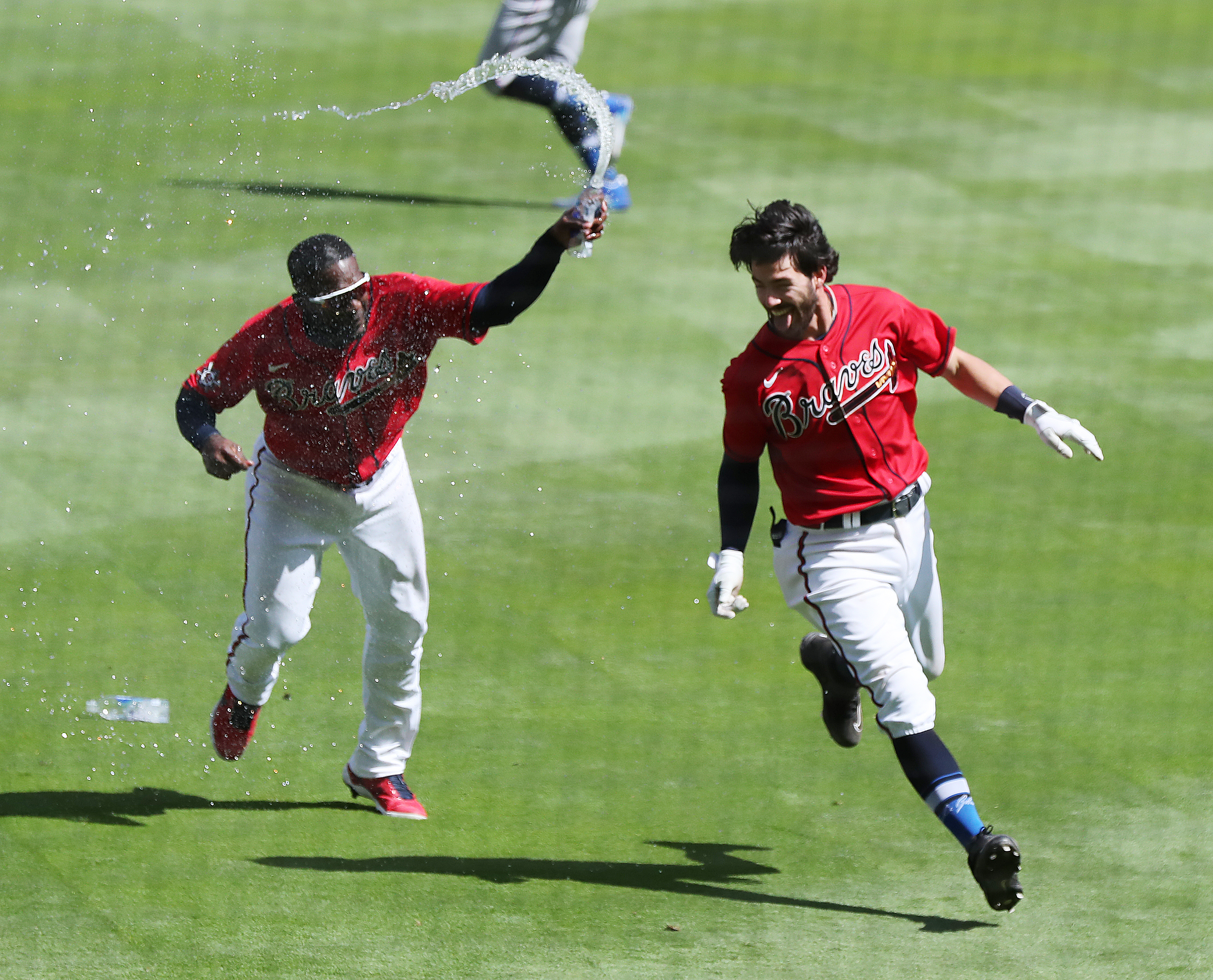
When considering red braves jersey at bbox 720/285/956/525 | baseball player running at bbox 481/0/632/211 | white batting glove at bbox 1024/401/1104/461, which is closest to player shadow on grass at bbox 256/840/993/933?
red braves jersey at bbox 720/285/956/525

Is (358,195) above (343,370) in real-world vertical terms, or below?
below

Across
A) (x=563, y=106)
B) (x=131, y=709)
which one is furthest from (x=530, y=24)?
(x=131, y=709)

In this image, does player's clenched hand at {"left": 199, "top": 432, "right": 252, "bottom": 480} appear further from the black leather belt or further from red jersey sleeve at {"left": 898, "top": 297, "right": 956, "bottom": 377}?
red jersey sleeve at {"left": 898, "top": 297, "right": 956, "bottom": 377}

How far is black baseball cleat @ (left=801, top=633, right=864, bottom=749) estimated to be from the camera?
5883 mm

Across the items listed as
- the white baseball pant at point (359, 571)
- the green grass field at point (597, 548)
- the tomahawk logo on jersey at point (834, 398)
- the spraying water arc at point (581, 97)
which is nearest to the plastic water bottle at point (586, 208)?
the spraying water arc at point (581, 97)

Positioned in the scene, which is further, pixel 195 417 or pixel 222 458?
pixel 195 417

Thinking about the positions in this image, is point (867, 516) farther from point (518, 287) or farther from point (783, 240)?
point (518, 287)

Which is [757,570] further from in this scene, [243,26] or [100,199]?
[243,26]

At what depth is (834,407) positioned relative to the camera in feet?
17.5

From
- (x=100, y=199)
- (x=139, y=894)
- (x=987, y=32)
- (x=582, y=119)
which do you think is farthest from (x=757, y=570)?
(x=987, y=32)

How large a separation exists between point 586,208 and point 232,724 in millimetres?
2073

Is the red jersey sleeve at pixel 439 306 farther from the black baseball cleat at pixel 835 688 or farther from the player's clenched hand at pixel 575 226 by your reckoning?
the black baseball cleat at pixel 835 688

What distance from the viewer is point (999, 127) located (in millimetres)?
14359

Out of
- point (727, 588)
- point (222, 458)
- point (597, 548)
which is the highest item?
point (222, 458)
